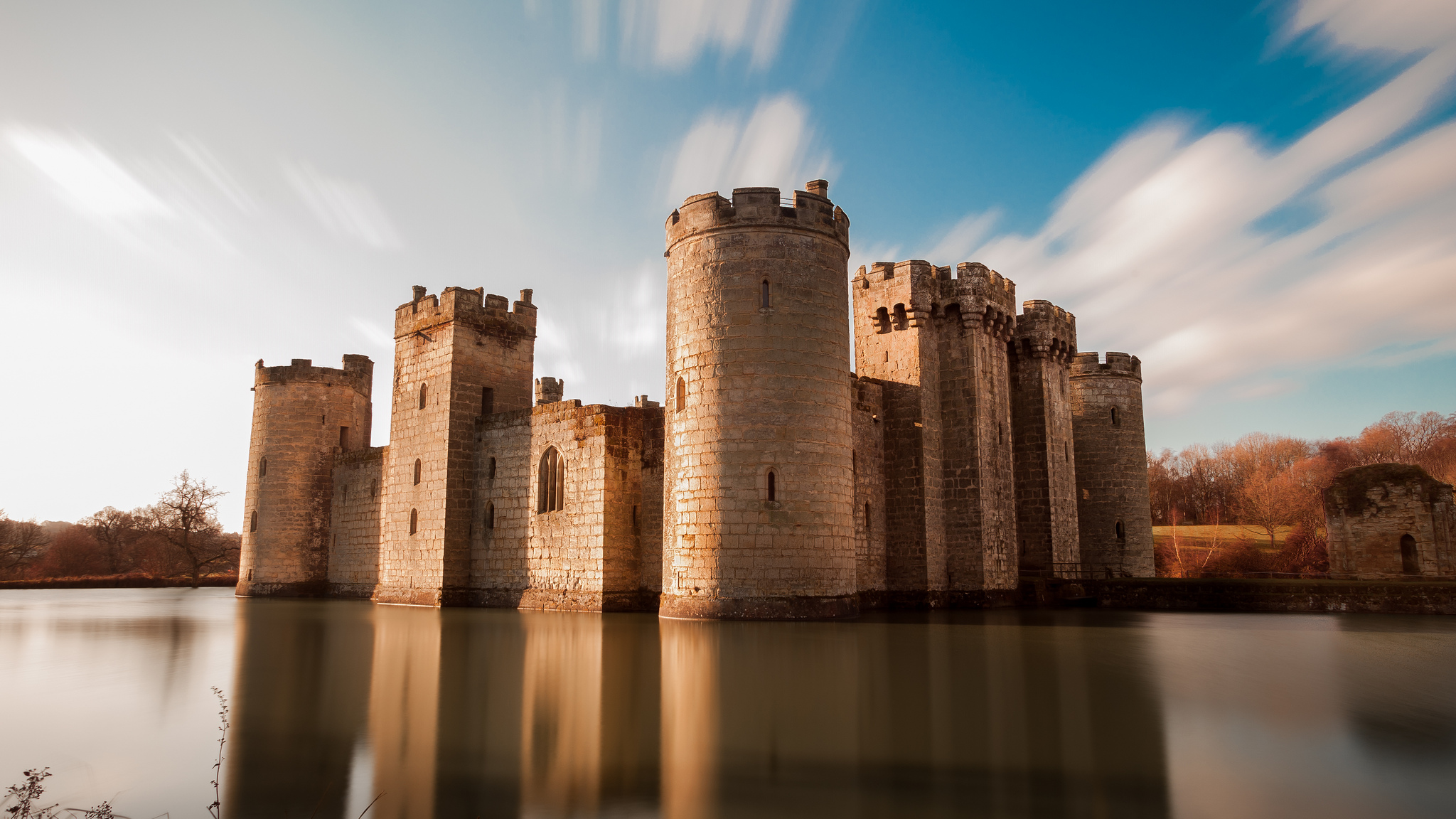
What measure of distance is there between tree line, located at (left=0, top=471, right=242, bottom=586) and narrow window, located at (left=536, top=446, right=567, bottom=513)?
3426cm

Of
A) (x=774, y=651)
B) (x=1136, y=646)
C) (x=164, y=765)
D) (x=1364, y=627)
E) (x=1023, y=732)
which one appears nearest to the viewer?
(x=164, y=765)

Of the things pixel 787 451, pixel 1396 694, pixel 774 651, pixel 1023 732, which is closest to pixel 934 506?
pixel 787 451

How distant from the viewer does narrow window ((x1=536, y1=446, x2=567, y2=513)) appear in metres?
22.8

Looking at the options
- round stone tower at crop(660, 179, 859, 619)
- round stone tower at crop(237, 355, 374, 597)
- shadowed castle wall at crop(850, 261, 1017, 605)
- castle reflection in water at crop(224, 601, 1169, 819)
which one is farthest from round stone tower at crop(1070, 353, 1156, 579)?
round stone tower at crop(237, 355, 374, 597)

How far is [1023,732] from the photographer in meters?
7.02

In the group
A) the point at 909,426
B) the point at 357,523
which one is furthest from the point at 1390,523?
the point at 357,523

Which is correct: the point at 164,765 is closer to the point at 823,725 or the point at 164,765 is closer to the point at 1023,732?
the point at 823,725

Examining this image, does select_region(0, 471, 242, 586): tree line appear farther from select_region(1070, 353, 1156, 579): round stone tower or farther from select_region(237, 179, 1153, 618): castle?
select_region(1070, 353, 1156, 579): round stone tower

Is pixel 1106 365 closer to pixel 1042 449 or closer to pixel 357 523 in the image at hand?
pixel 1042 449

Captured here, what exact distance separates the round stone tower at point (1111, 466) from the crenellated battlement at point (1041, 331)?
5.36 meters

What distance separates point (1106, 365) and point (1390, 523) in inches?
397

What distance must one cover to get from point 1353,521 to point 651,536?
2307 centimetres

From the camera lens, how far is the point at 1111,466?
31.6m

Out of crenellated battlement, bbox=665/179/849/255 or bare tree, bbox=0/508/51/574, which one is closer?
crenellated battlement, bbox=665/179/849/255
